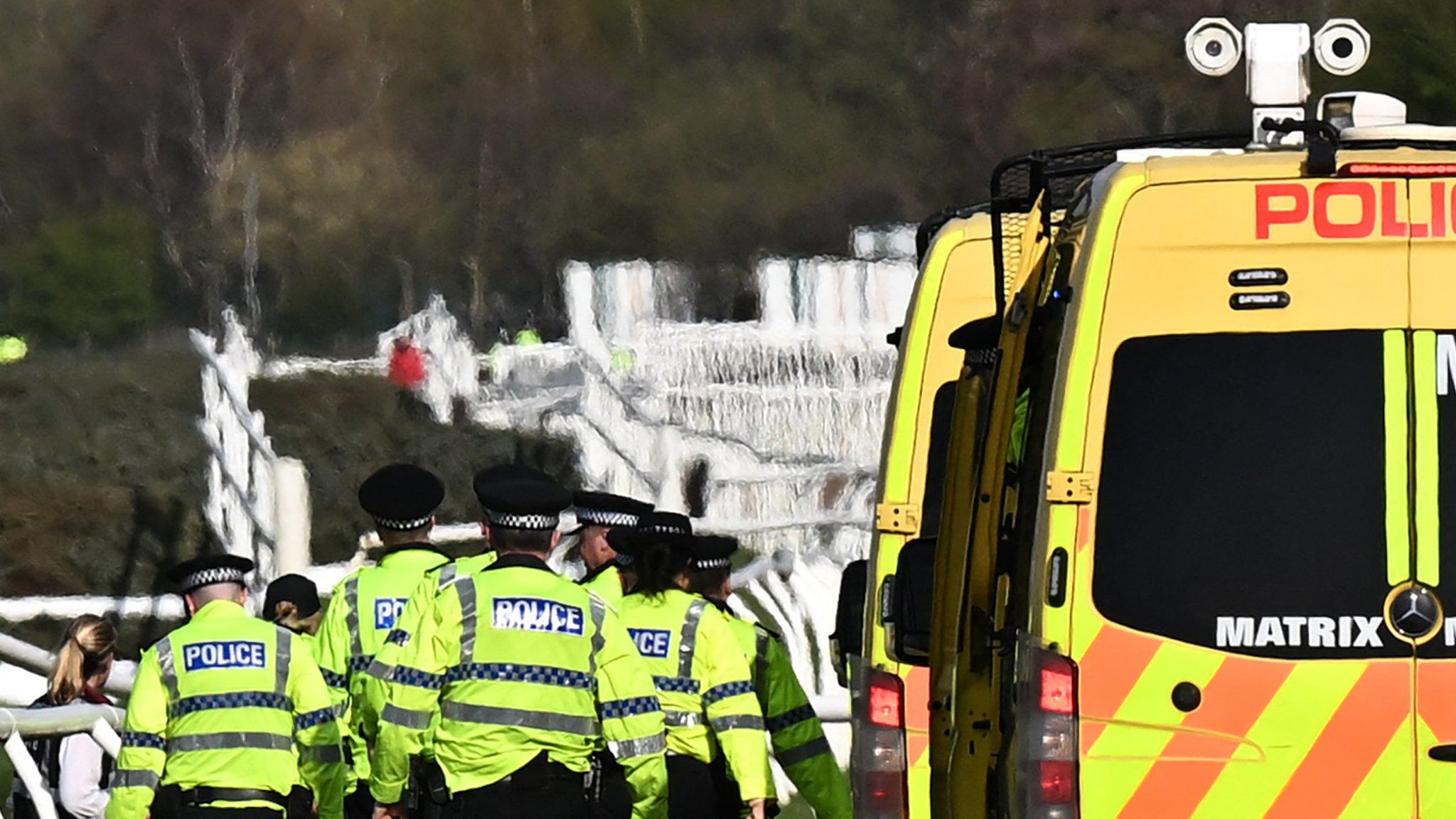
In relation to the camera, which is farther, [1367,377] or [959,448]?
[959,448]

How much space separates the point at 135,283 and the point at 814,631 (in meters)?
24.7

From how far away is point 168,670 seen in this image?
693 cm

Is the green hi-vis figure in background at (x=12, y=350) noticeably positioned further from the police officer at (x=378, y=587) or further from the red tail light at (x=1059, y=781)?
the red tail light at (x=1059, y=781)

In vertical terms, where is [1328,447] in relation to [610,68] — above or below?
below

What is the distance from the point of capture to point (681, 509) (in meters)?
16.7

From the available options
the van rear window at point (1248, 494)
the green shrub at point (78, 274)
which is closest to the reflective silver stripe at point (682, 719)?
the van rear window at point (1248, 494)

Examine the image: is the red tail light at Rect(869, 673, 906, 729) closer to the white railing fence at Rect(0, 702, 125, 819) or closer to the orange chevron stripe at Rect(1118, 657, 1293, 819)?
the orange chevron stripe at Rect(1118, 657, 1293, 819)

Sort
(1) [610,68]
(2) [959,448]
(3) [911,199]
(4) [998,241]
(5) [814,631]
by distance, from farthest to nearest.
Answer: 1. (1) [610,68]
2. (3) [911,199]
3. (5) [814,631]
4. (2) [959,448]
5. (4) [998,241]

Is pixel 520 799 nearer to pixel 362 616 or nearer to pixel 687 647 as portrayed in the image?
pixel 687 647

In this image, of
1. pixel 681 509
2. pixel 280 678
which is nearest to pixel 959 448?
pixel 280 678

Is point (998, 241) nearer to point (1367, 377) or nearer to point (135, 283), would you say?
point (1367, 377)

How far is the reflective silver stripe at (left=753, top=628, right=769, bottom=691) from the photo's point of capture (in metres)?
7.46

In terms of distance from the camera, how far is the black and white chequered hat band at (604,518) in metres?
7.88

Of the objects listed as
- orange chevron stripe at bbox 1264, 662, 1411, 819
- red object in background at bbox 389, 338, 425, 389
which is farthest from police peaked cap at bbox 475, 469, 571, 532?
red object in background at bbox 389, 338, 425, 389
